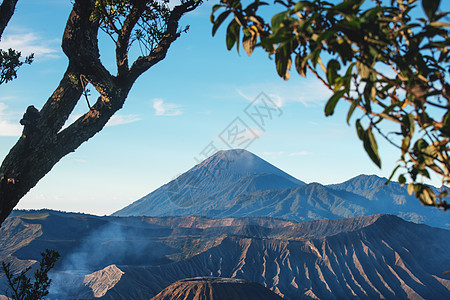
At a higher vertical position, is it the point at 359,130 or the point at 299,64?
the point at 299,64

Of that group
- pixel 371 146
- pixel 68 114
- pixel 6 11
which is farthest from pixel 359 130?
pixel 6 11

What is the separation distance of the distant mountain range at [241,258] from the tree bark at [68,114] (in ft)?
269

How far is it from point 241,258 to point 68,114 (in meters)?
106

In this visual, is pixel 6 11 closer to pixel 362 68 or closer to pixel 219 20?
pixel 219 20

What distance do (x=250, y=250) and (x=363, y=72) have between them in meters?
110

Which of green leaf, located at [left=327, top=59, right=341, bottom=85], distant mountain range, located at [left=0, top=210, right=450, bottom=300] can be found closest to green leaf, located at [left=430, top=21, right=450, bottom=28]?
green leaf, located at [left=327, top=59, right=341, bottom=85]

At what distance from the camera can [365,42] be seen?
1.83 m

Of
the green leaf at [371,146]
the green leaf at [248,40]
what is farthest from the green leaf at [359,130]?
the green leaf at [248,40]

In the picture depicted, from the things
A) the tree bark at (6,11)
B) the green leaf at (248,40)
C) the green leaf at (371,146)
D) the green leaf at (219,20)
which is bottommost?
the green leaf at (371,146)

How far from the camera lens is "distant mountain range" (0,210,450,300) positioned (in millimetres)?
90500

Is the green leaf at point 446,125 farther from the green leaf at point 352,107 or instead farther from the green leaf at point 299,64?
the green leaf at point 299,64

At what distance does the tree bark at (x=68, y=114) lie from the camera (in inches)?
189

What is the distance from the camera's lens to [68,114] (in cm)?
→ 521

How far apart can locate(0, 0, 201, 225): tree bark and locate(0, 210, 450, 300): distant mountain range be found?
81980 mm
